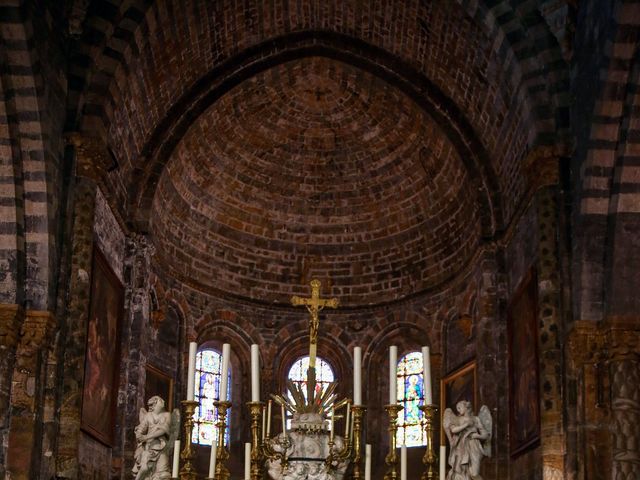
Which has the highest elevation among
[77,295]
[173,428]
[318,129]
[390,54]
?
[390,54]

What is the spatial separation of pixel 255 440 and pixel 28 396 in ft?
19.0

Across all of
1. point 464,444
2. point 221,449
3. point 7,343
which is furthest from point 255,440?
point 7,343

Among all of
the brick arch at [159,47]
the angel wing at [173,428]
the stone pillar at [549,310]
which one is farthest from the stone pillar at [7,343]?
the stone pillar at [549,310]

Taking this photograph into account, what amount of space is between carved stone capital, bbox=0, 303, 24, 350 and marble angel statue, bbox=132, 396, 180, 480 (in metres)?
2.36

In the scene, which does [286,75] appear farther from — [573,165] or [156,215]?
[573,165]

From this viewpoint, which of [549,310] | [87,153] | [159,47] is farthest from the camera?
[159,47]

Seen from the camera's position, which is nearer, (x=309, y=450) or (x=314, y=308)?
(x=309, y=450)

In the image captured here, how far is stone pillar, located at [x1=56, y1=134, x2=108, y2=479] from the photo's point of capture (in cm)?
1487

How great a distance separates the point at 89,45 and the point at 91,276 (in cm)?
359

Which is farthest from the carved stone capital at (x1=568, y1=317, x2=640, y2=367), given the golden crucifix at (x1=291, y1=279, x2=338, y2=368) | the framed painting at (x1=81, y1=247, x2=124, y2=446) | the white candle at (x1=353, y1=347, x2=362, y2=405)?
the framed painting at (x1=81, y1=247, x2=124, y2=446)

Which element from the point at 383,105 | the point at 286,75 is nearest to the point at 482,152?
the point at 383,105

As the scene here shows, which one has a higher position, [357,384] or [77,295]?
[77,295]

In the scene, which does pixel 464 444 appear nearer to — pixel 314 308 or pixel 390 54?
pixel 314 308

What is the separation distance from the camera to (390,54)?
67.5ft
